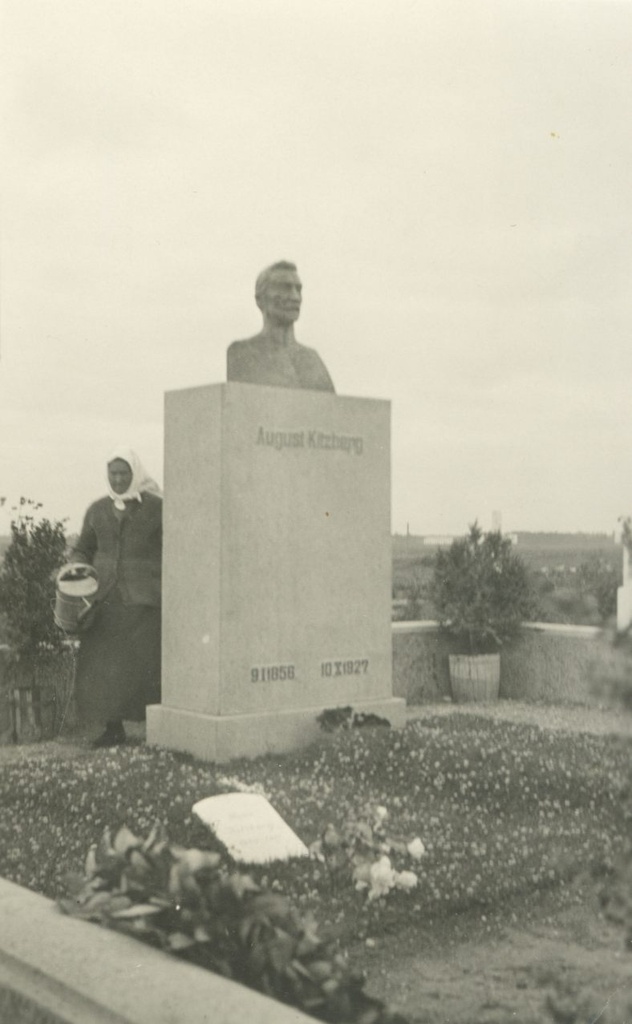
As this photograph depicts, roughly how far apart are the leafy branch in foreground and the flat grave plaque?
1.56 m

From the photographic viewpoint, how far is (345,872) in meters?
4.91

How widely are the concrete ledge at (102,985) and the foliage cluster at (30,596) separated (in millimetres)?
5907

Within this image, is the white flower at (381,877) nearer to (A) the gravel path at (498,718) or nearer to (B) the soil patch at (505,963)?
(B) the soil patch at (505,963)

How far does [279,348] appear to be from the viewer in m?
8.56

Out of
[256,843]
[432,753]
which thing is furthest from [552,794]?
[256,843]

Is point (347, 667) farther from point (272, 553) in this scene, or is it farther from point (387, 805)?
point (387, 805)

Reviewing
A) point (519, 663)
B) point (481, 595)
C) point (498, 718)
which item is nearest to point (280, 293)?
point (498, 718)

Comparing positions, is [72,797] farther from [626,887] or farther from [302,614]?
[626,887]

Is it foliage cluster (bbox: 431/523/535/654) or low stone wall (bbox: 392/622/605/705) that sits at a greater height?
foliage cluster (bbox: 431/523/535/654)

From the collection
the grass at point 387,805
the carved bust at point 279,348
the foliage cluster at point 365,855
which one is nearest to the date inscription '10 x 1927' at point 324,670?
the grass at point 387,805

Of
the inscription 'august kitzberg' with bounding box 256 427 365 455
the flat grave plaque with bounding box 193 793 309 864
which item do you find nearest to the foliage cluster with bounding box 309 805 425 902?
the flat grave plaque with bounding box 193 793 309 864

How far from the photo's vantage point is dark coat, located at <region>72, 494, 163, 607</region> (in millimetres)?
9008

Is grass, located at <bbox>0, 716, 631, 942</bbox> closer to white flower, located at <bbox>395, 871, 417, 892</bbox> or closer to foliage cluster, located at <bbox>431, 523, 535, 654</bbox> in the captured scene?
white flower, located at <bbox>395, 871, 417, 892</bbox>

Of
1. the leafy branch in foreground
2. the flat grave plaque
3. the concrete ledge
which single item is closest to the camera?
the concrete ledge
